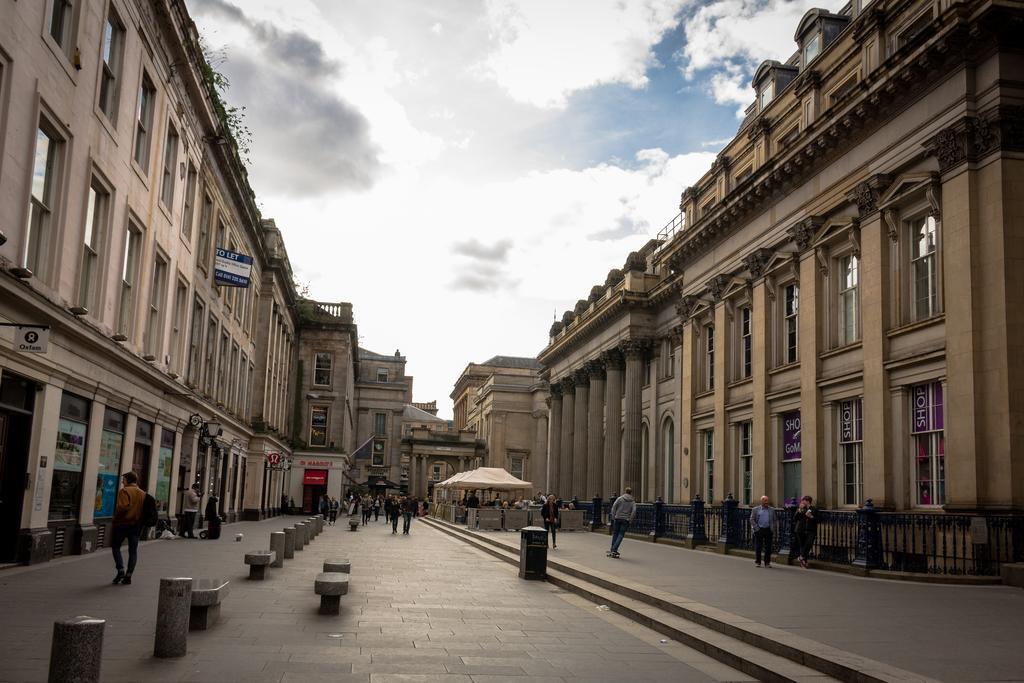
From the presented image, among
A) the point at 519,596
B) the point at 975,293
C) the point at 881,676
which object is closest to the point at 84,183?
the point at 519,596

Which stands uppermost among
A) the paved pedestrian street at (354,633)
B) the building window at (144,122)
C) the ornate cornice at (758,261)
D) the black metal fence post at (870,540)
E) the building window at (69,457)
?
the building window at (144,122)

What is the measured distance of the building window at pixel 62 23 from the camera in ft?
51.2

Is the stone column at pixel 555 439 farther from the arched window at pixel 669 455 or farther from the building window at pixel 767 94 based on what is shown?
the building window at pixel 767 94

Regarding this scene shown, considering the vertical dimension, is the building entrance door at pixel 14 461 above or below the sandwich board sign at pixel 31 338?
below

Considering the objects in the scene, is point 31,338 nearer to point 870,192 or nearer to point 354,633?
point 354,633

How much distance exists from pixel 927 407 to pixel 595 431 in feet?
103

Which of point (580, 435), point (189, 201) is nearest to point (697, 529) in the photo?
point (189, 201)

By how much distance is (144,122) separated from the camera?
71.8ft

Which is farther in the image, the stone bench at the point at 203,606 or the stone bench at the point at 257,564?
the stone bench at the point at 257,564

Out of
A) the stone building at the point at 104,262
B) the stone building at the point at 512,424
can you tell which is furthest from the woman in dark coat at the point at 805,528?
the stone building at the point at 512,424

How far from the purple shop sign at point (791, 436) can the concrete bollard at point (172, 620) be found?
21589mm

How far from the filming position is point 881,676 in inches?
295

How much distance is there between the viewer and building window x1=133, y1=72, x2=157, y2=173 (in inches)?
841

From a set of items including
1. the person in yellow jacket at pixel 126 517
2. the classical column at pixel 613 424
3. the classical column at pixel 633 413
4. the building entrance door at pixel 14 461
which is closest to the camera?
the person in yellow jacket at pixel 126 517
